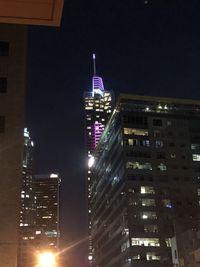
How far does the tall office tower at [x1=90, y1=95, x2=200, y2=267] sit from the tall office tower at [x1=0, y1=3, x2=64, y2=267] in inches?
3565

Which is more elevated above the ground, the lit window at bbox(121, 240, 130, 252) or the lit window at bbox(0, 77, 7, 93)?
the lit window at bbox(0, 77, 7, 93)

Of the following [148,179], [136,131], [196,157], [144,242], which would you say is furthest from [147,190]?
[196,157]

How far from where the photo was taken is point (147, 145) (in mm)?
133625

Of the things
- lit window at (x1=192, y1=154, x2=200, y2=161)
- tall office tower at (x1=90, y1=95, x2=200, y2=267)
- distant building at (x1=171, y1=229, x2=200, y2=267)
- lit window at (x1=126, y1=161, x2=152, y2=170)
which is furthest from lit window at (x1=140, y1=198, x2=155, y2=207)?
distant building at (x1=171, y1=229, x2=200, y2=267)

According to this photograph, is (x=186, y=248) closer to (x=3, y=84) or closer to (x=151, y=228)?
(x=151, y=228)

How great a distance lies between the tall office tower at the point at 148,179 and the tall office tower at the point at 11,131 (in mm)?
90546

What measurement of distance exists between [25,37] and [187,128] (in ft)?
387

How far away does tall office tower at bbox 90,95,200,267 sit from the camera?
11512 centimetres

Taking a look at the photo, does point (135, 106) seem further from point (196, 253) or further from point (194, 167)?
point (196, 253)

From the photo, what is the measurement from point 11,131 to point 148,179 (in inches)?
4127

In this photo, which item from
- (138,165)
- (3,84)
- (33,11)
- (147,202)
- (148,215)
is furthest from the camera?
(138,165)

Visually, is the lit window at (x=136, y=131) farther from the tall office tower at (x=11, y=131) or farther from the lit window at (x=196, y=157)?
the tall office tower at (x=11, y=131)

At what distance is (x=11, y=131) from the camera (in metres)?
24.3

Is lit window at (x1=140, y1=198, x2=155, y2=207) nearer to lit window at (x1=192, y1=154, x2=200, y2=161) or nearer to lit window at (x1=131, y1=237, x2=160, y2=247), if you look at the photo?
lit window at (x1=131, y1=237, x2=160, y2=247)
